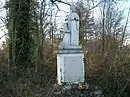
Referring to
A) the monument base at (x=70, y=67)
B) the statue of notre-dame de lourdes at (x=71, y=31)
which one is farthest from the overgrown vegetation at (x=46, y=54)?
the statue of notre-dame de lourdes at (x=71, y=31)

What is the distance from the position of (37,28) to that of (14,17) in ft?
9.70

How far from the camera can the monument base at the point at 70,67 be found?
12.0 meters

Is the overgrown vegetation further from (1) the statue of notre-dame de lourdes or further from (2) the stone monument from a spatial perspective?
(1) the statue of notre-dame de lourdes

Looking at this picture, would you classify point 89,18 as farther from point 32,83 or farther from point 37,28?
point 32,83

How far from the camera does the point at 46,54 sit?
73.6 feet

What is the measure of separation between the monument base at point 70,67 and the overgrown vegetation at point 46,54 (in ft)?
2.06

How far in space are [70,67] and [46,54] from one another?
10511 mm

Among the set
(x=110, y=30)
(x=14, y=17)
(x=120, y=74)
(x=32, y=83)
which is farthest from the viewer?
(x=110, y=30)

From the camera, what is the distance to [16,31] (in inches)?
658

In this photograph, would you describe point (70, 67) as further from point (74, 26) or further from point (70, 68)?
point (74, 26)

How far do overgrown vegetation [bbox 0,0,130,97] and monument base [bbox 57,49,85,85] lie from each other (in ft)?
2.06

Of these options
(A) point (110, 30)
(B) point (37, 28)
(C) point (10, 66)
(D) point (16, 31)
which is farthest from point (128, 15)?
(C) point (10, 66)

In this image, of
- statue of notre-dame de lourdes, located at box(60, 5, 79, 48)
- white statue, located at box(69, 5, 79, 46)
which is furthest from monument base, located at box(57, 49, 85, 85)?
white statue, located at box(69, 5, 79, 46)

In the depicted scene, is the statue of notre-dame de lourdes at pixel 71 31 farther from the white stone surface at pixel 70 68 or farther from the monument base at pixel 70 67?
the white stone surface at pixel 70 68
